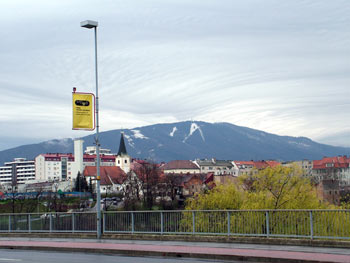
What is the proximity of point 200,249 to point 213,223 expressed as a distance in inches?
106

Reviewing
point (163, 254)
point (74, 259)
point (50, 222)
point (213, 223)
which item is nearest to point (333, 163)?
point (50, 222)

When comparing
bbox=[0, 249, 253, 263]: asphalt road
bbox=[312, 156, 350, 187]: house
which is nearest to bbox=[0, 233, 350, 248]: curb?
bbox=[0, 249, 253, 263]: asphalt road

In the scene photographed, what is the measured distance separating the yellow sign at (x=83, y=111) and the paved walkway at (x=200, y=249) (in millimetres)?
4909

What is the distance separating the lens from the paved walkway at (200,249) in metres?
14.0

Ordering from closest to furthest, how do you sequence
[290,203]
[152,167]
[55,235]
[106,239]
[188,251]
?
[188,251], [106,239], [55,235], [290,203], [152,167]

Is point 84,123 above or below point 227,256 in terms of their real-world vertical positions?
above

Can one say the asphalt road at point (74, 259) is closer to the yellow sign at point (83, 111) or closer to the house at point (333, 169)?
the yellow sign at point (83, 111)

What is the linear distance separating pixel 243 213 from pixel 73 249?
265 inches

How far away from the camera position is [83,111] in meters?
20.7

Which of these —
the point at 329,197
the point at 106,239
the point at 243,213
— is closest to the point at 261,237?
the point at 243,213

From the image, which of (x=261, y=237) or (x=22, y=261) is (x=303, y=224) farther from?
(x=22, y=261)

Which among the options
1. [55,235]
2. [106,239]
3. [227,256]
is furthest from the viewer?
[55,235]

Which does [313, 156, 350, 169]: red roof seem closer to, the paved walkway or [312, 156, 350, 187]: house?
[312, 156, 350, 187]: house

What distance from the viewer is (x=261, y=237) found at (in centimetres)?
1736
